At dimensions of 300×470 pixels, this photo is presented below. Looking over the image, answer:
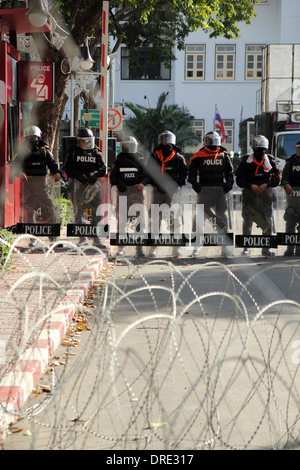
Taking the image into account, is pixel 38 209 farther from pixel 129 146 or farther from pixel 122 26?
pixel 122 26

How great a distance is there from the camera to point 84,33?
60.3ft

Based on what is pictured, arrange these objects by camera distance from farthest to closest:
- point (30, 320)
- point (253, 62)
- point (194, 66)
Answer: point (194, 66) < point (253, 62) < point (30, 320)

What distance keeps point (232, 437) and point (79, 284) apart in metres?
4.96

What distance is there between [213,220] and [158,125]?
42668 millimetres

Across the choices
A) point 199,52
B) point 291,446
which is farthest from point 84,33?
point 199,52

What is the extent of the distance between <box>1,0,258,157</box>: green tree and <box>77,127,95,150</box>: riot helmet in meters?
3.55

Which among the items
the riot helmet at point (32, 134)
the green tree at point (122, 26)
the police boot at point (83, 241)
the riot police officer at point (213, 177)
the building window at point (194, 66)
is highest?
the building window at point (194, 66)

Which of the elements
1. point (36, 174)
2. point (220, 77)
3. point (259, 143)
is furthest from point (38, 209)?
point (220, 77)

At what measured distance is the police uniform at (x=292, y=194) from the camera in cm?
1405

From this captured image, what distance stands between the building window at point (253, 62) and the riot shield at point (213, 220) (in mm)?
48127

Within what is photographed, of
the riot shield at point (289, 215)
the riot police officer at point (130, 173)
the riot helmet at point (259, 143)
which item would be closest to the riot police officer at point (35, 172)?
the riot police officer at point (130, 173)

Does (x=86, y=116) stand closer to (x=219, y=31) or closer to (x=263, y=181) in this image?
(x=219, y=31)

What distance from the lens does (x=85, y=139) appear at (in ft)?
46.2

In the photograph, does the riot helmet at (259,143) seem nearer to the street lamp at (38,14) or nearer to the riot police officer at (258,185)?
the riot police officer at (258,185)
